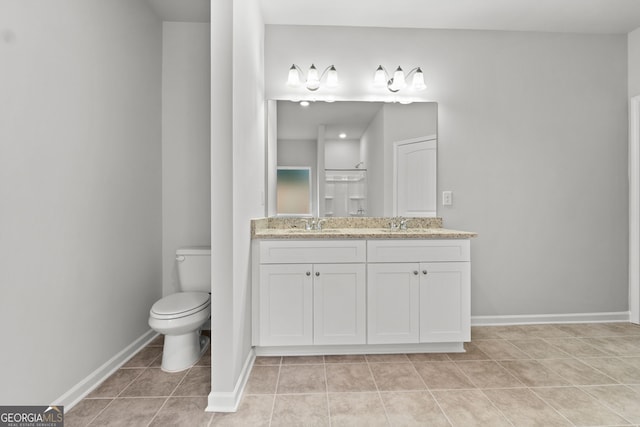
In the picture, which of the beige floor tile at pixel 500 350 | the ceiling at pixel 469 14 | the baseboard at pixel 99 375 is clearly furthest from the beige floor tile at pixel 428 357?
the ceiling at pixel 469 14

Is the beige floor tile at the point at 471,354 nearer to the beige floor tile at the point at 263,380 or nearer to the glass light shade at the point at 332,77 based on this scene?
the beige floor tile at the point at 263,380

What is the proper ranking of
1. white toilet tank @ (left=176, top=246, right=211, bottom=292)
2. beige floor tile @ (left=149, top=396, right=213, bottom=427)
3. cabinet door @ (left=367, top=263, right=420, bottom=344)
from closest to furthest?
beige floor tile @ (left=149, top=396, right=213, bottom=427) < cabinet door @ (left=367, top=263, right=420, bottom=344) < white toilet tank @ (left=176, top=246, right=211, bottom=292)

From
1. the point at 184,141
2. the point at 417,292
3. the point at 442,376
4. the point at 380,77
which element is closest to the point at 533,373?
the point at 442,376

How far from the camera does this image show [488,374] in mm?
1862

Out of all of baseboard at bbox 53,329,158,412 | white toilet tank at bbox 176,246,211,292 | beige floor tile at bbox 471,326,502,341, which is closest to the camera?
baseboard at bbox 53,329,158,412

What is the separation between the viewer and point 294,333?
205 centimetres

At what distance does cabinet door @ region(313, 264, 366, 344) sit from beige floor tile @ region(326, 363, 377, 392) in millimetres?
158

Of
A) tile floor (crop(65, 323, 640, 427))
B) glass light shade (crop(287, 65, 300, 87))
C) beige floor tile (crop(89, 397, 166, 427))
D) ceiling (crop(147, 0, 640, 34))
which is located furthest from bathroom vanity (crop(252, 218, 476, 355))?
ceiling (crop(147, 0, 640, 34))

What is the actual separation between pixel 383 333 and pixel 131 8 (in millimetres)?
2875

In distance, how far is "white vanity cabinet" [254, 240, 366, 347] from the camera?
2045 millimetres

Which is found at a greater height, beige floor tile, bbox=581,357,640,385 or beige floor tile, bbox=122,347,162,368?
beige floor tile, bbox=581,357,640,385

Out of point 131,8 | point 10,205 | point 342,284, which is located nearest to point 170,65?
point 131,8

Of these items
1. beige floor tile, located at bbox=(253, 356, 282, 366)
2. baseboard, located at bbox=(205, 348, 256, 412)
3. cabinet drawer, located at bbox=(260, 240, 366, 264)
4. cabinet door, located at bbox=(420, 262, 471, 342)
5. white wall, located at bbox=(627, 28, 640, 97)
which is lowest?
beige floor tile, located at bbox=(253, 356, 282, 366)

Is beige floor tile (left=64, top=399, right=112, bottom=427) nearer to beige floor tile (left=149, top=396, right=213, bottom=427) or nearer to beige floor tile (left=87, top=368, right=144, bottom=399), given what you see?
beige floor tile (left=87, top=368, right=144, bottom=399)
